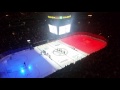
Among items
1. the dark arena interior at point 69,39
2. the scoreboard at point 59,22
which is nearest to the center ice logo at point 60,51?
the dark arena interior at point 69,39

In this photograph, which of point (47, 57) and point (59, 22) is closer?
point (59, 22)

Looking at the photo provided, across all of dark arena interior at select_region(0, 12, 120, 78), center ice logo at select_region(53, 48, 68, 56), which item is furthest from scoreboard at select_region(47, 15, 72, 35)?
center ice logo at select_region(53, 48, 68, 56)

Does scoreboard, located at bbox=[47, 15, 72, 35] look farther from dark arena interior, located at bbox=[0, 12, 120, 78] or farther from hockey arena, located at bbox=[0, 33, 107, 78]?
hockey arena, located at bbox=[0, 33, 107, 78]

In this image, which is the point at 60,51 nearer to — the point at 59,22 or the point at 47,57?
the point at 47,57

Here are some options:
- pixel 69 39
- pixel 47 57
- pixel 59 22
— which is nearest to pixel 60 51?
pixel 47 57

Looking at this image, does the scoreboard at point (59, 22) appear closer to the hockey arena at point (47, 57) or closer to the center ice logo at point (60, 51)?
the center ice logo at point (60, 51)

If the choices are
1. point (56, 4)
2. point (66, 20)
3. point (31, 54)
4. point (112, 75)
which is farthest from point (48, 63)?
point (56, 4)

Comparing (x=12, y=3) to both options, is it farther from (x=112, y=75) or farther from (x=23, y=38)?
(x=23, y=38)

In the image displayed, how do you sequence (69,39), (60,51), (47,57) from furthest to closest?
(69,39) < (60,51) < (47,57)
